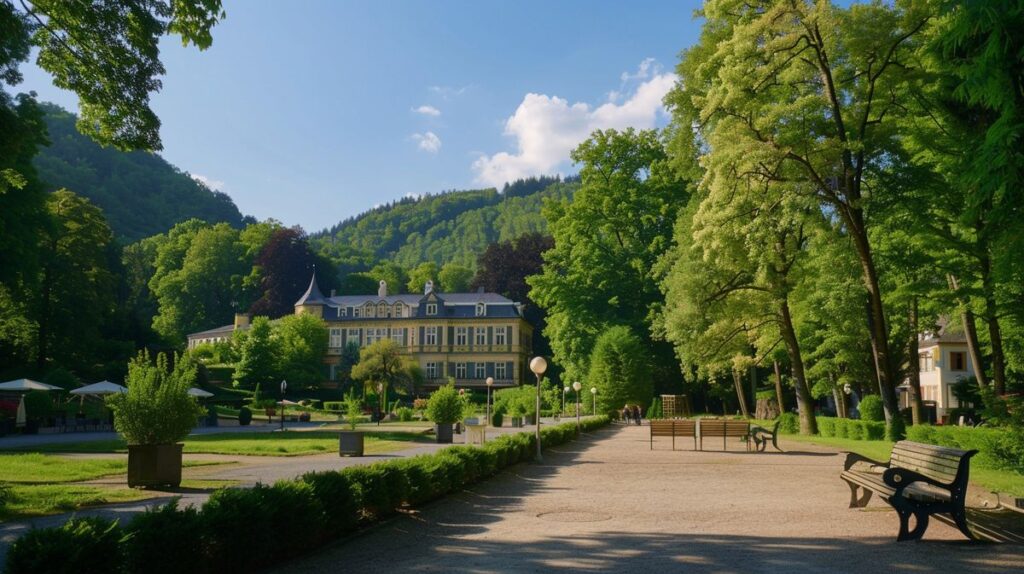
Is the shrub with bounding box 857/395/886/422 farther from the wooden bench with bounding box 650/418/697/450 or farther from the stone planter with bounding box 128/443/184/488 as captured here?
the stone planter with bounding box 128/443/184/488

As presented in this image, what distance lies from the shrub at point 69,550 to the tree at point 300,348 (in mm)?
63323

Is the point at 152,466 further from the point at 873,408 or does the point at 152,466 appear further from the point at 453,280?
the point at 453,280

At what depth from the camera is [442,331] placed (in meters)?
80.8

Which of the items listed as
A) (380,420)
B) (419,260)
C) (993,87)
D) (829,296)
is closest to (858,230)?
(829,296)

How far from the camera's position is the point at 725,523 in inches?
373

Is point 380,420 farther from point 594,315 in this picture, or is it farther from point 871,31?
point 871,31

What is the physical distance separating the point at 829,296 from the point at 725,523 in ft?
68.4

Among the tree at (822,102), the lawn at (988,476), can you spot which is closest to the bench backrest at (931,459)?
the lawn at (988,476)

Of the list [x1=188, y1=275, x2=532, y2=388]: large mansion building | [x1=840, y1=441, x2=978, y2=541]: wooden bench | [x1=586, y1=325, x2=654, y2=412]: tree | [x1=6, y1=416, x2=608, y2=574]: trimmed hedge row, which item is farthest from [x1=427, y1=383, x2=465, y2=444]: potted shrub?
[x1=188, y1=275, x2=532, y2=388]: large mansion building

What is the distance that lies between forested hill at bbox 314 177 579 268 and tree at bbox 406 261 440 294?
35211mm

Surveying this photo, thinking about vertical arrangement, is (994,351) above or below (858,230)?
below

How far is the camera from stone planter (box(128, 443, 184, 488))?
12.3m

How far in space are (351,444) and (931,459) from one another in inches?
569

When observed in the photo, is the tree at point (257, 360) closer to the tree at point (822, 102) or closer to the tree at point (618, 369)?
the tree at point (618, 369)
